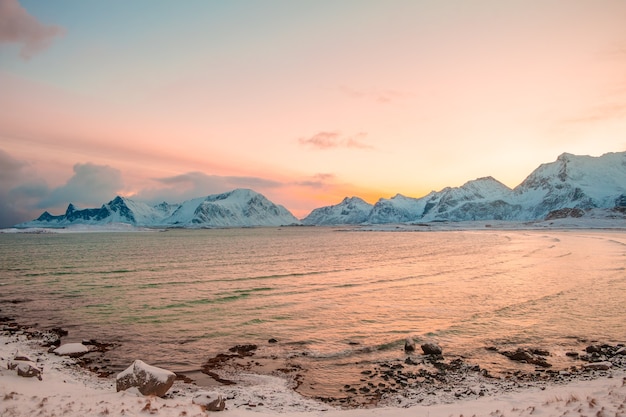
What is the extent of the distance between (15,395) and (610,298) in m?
43.7

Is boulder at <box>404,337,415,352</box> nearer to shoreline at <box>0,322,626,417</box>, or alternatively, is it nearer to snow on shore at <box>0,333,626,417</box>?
shoreline at <box>0,322,626,417</box>

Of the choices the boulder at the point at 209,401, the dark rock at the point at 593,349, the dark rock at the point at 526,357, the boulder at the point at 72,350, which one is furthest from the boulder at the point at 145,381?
the dark rock at the point at 593,349

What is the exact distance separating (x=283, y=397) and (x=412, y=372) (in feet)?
22.4

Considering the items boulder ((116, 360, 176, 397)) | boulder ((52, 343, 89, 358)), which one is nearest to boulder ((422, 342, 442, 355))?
boulder ((116, 360, 176, 397))

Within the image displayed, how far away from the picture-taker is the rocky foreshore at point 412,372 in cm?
1658

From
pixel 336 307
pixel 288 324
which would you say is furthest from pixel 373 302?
pixel 288 324

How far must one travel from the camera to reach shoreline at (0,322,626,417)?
1330cm

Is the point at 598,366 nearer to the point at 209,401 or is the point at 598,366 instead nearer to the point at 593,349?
the point at 593,349

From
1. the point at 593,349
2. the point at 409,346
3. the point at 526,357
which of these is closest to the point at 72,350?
the point at 409,346

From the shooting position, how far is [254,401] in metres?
15.9

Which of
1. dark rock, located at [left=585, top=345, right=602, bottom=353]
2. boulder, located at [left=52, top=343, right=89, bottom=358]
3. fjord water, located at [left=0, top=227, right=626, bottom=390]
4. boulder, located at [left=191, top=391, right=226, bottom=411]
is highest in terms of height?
boulder, located at [left=191, top=391, right=226, bottom=411]

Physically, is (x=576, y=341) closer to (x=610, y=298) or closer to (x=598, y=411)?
(x=598, y=411)

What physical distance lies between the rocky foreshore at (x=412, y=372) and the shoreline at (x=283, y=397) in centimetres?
14

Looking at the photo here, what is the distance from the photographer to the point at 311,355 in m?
21.8
